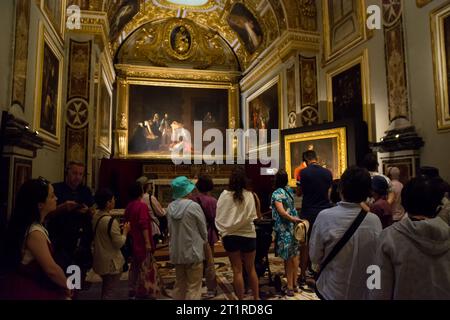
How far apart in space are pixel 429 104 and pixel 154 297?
5329 millimetres

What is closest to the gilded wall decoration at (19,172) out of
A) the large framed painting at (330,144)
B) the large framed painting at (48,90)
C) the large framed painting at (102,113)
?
the large framed painting at (48,90)

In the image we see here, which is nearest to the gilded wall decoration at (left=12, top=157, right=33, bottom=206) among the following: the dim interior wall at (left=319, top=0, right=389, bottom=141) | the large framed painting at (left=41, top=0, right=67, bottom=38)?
the large framed painting at (left=41, top=0, right=67, bottom=38)

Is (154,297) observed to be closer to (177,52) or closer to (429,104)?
(429,104)

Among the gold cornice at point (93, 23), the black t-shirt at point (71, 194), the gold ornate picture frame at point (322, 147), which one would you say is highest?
the gold cornice at point (93, 23)

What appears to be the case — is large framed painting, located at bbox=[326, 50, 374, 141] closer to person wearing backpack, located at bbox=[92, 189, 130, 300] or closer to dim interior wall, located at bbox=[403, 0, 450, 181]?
dim interior wall, located at bbox=[403, 0, 450, 181]

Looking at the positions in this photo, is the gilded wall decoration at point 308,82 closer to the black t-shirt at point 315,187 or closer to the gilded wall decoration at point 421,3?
the gilded wall decoration at point 421,3

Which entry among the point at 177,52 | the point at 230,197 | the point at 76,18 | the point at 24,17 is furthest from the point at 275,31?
the point at 230,197

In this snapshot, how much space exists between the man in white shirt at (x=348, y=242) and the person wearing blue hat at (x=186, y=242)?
132cm

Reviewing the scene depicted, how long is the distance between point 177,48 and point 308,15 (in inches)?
251

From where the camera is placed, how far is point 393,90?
616 cm

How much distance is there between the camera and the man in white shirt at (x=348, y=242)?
6.40 ft

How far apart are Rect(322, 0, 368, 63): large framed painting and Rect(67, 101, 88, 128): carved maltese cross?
250 inches

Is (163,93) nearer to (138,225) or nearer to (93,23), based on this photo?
(93,23)

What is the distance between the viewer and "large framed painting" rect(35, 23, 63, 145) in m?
5.19
